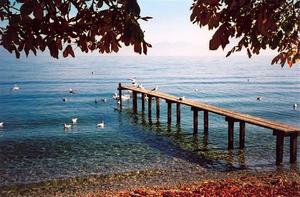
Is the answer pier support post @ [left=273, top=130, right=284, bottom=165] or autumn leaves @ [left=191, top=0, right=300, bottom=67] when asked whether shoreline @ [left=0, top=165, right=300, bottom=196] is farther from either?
autumn leaves @ [left=191, top=0, right=300, bottom=67]

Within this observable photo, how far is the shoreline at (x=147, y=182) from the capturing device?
47.1ft

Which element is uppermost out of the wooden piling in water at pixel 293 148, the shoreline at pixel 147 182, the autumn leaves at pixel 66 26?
the autumn leaves at pixel 66 26

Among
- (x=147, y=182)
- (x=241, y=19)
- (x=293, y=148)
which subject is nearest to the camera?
(x=241, y=19)

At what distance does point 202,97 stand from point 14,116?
30.8 metres

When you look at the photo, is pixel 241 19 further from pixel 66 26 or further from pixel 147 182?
pixel 147 182

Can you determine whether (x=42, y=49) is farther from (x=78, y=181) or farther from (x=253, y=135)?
(x=253, y=135)

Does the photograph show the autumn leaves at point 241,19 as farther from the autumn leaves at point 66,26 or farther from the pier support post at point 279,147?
the pier support post at point 279,147

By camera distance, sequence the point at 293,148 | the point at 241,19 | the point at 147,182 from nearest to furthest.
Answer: the point at 241,19
the point at 147,182
the point at 293,148

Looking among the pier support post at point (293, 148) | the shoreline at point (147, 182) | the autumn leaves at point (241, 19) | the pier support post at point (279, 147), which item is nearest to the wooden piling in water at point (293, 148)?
the pier support post at point (293, 148)

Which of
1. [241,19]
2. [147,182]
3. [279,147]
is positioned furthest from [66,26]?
[279,147]

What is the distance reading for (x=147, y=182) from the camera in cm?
1569

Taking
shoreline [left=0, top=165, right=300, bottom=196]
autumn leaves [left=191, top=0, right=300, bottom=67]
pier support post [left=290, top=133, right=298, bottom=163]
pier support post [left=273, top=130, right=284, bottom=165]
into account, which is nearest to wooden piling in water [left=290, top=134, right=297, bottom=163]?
pier support post [left=290, top=133, right=298, bottom=163]

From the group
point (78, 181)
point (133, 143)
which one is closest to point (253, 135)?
point (133, 143)

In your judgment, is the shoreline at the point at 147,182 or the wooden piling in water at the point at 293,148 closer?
the shoreline at the point at 147,182
